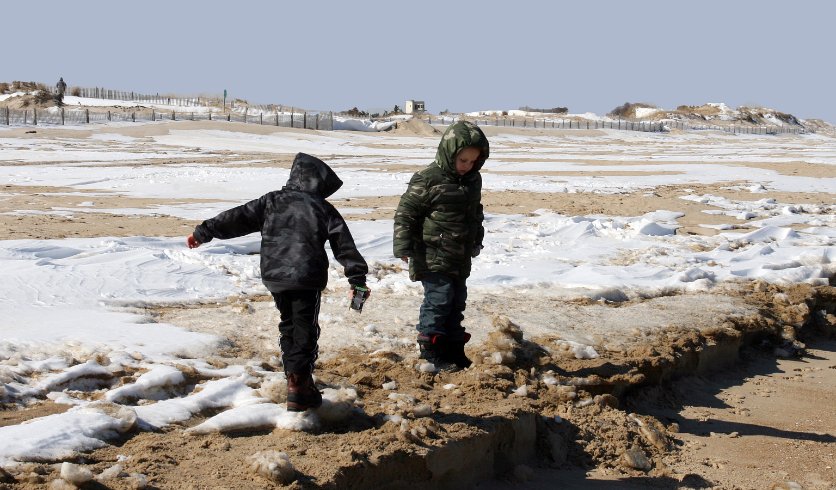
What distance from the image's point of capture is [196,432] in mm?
4395

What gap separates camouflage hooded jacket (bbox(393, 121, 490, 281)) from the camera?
5555mm

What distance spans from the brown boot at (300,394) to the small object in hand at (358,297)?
42 centimetres

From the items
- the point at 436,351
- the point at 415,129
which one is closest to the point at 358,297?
the point at 436,351

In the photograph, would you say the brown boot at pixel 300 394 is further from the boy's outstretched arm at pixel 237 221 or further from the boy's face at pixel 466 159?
the boy's face at pixel 466 159

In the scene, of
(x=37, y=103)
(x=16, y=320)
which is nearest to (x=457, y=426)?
(x=16, y=320)

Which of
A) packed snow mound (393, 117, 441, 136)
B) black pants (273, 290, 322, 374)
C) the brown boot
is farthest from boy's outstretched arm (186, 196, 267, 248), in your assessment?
packed snow mound (393, 117, 441, 136)

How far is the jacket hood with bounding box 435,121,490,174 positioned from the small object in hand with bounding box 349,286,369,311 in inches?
46.3

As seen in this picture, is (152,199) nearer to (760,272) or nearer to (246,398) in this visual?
(760,272)

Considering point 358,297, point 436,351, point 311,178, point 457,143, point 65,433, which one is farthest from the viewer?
point 436,351

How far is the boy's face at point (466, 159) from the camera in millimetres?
5449

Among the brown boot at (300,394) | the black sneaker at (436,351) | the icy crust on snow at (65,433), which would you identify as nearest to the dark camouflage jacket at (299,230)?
the brown boot at (300,394)

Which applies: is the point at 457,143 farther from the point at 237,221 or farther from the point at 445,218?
the point at 237,221

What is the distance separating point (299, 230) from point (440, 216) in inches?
48.3

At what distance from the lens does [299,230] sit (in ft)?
15.0
